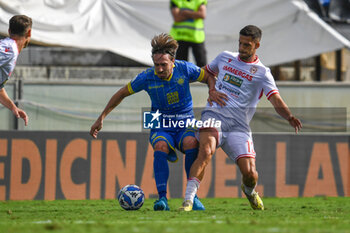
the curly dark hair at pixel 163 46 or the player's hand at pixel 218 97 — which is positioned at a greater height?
the curly dark hair at pixel 163 46

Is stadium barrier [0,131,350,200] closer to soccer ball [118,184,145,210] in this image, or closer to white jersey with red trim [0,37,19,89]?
soccer ball [118,184,145,210]

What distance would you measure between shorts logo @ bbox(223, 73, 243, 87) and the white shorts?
16.8 inches

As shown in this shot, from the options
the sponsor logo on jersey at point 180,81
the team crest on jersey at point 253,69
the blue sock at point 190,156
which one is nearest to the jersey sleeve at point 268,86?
the team crest on jersey at point 253,69

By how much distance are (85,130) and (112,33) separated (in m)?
2.35

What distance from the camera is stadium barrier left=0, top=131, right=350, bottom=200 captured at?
41.0 ft

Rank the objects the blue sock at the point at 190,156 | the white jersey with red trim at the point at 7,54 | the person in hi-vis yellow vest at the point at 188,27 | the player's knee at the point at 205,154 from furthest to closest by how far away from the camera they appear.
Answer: the person in hi-vis yellow vest at the point at 188,27 → the blue sock at the point at 190,156 → the player's knee at the point at 205,154 → the white jersey with red trim at the point at 7,54

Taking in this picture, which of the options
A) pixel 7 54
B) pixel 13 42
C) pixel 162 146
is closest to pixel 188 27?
pixel 162 146

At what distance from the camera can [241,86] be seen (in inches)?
365

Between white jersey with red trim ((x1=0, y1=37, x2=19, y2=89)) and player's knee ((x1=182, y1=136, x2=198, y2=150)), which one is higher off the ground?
white jersey with red trim ((x1=0, y1=37, x2=19, y2=89))

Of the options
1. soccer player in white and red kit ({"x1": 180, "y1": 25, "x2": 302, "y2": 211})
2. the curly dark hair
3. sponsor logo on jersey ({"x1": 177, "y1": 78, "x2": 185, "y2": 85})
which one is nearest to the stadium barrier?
soccer player in white and red kit ({"x1": 180, "y1": 25, "x2": 302, "y2": 211})

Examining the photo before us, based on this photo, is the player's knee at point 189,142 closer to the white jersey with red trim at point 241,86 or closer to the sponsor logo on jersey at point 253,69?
the white jersey with red trim at point 241,86

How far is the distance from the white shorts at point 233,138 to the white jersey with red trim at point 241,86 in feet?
0.20

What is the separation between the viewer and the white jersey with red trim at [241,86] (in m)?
9.21

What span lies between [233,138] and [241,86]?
63 cm
